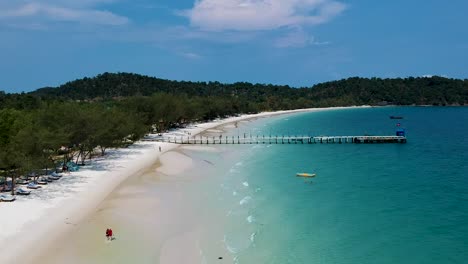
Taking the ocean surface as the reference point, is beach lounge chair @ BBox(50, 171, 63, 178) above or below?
above

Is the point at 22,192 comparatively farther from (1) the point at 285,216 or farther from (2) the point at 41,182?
(1) the point at 285,216

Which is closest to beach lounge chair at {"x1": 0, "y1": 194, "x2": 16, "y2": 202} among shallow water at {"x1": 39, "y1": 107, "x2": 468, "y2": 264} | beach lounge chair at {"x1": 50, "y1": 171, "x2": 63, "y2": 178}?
shallow water at {"x1": 39, "y1": 107, "x2": 468, "y2": 264}

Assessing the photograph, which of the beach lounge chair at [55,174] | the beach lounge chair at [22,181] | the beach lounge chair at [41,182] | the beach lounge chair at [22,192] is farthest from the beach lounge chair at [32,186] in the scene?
the beach lounge chair at [55,174]

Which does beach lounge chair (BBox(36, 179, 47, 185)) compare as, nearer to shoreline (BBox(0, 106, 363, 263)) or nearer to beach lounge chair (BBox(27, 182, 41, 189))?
beach lounge chair (BBox(27, 182, 41, 189))

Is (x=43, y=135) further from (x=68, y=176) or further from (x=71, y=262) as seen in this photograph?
(x=71, y=262)

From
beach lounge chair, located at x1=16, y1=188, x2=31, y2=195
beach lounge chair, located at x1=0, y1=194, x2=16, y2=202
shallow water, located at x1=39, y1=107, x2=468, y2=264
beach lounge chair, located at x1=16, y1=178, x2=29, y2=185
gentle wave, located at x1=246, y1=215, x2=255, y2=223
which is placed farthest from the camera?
beach lounge chair, located at x1=16, y1=178, x2=29, y2=185

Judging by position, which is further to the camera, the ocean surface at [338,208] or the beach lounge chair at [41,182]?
the beach lounge chair at [41,182]

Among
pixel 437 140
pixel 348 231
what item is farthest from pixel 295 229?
pixel 437 140

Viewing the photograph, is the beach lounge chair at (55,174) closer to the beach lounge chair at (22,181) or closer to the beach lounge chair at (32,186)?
the beach lounge chair at (22,181)

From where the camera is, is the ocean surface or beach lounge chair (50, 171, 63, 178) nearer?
the ocean surface
